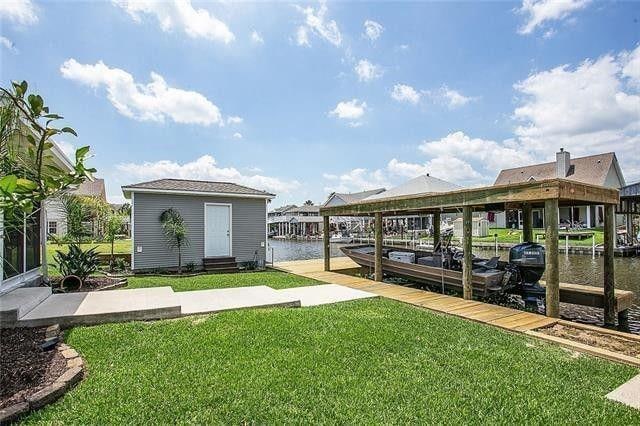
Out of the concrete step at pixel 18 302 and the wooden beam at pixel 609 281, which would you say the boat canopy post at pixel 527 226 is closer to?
the wooden beam at pixel 609 281

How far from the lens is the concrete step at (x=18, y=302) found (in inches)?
175

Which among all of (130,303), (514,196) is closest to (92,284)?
(130,303)

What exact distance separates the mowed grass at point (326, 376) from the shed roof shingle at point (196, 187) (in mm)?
7524

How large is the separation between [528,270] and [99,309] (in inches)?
318

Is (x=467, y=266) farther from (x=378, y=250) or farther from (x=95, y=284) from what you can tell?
(x=95, y=284)

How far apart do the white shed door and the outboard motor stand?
9.26m

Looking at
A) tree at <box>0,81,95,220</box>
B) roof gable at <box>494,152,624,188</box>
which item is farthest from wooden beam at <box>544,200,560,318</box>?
roof gable at <box>494,152,624,188</box>

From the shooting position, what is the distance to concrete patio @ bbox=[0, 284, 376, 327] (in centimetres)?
478

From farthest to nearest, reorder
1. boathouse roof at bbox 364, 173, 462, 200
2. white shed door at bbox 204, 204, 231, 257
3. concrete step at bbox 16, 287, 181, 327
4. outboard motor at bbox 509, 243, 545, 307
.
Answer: white shed door at bbox 204, 204, 231, 257 → boathouse roof at bbox 364, 173, 462, 200 → outboard motor at bbox 509, 243, 545, 307 → concrete step at bbox 16, 287, 181, 327

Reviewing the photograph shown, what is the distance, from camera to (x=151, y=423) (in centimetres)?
251

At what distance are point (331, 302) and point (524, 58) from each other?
33.5ft

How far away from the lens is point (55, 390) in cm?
287

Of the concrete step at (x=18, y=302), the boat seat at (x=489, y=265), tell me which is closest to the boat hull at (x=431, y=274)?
the boat seat at (x=489, y=265)

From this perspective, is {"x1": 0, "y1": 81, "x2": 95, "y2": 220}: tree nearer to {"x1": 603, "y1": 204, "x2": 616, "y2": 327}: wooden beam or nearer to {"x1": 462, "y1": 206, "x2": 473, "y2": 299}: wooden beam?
{"x1": 462, "y1": 206, "x2": 473, "y2": 299}: wooden beam
